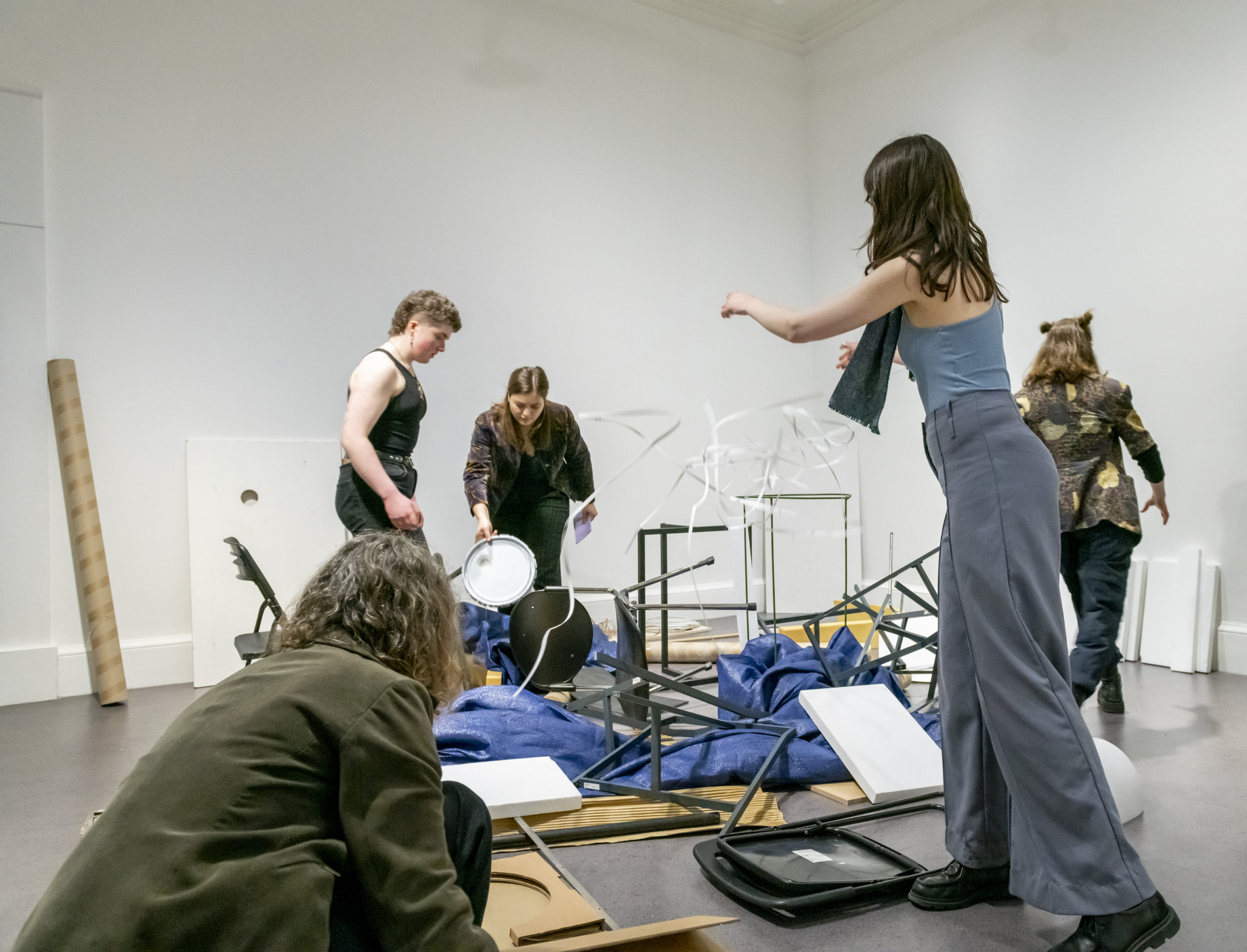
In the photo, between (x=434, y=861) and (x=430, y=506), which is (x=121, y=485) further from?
(x=434, y=861)

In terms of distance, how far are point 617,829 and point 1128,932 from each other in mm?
1151

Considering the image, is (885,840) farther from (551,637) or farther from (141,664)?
(141,664)

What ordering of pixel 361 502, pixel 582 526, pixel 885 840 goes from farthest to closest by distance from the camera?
pixel 582 526 → pixel 361 502 → pixel 885 840

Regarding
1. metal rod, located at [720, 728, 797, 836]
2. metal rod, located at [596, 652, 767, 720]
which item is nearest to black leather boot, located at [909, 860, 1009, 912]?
metal rod, located at [720, 728, 797, 836]

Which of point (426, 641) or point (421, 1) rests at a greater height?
point (421, 1)

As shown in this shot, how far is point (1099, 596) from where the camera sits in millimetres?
3203

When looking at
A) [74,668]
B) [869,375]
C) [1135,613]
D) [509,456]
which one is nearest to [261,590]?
[509,456]

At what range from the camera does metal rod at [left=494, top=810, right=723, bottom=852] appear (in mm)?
2193

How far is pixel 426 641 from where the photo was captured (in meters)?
1.26

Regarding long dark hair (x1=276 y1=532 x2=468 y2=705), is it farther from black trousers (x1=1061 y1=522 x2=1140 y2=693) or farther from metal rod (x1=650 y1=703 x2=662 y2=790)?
black trousers (x1=1061 y1=522 x2=1140 y2=693)

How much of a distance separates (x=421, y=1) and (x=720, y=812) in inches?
182

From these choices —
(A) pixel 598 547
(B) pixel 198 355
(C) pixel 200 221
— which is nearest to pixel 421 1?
(C) pixel 200 221

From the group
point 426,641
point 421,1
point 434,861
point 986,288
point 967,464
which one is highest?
point 421,1

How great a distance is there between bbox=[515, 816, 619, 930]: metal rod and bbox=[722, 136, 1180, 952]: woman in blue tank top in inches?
25.0
